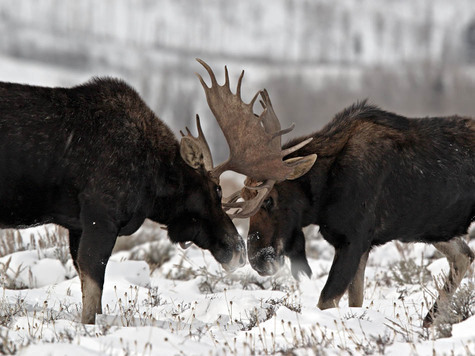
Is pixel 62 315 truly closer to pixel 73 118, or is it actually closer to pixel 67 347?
pixel 73 118

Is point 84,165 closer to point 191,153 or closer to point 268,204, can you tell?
point 191,153

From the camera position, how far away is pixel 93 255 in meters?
5.55

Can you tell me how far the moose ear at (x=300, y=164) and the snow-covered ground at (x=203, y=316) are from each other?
3.72 feet

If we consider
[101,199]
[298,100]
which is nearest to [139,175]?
[101,199]

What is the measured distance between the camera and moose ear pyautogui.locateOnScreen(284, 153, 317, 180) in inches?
248

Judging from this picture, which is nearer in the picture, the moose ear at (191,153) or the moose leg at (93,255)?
the moose leg at (93,255)

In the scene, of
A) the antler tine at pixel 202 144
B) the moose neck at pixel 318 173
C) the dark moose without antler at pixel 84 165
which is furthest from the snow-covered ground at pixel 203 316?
the antler tine at pixel 202 144

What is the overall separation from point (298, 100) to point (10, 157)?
89.7ft

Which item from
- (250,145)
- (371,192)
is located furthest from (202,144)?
(371,192)

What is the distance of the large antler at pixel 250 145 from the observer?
21.1ft

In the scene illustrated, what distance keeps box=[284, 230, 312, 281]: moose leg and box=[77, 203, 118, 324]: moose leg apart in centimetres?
188

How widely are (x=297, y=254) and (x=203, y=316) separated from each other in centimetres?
118

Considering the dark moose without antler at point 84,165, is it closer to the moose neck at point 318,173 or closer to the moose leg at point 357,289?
the moose neck at point 318,173

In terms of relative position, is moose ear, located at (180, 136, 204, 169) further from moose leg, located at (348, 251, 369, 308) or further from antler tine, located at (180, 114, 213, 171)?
moose leg, located at (348, 251, 369, 308)
